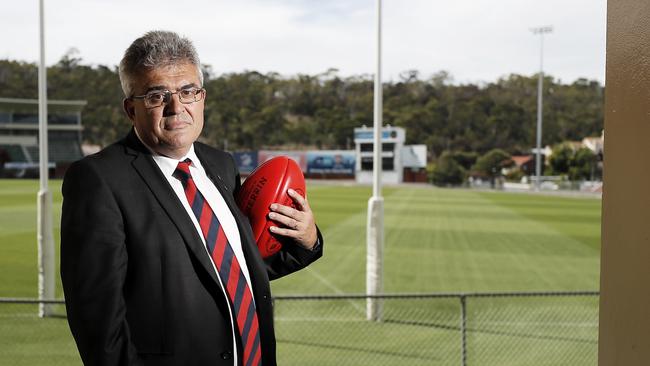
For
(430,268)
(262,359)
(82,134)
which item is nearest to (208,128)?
(82,134)

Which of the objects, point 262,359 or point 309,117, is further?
point 309,117

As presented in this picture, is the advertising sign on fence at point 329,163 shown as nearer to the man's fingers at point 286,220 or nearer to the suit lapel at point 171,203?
the man's fingers at point 286,220

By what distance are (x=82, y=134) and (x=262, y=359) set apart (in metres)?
77.0

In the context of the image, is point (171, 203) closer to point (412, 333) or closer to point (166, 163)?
point (166, 163)

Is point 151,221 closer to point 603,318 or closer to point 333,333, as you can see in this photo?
point 603,318

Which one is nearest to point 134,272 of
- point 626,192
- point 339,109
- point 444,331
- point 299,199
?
point 299,199

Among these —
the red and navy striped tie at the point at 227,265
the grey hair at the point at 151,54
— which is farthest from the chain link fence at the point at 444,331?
the grey hair at the point at 151,54

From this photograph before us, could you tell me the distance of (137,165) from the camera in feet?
5.44

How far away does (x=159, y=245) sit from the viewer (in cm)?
159

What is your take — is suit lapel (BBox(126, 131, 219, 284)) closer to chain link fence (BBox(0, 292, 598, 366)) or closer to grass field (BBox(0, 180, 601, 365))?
chain link fence (BBox(0, 292, 598, 366))

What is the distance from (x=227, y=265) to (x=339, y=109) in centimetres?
8099

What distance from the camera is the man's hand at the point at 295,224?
1.90 metres

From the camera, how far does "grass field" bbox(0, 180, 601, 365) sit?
→ 6961 millimetres

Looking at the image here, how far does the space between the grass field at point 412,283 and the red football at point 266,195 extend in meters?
4.76
